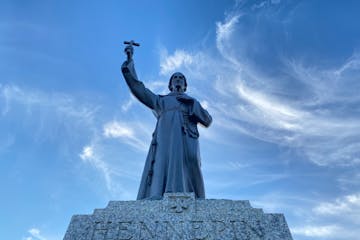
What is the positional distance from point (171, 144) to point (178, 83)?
2.78m

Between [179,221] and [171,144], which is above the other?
[171,144]

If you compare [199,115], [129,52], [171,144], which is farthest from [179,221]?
[129,52]

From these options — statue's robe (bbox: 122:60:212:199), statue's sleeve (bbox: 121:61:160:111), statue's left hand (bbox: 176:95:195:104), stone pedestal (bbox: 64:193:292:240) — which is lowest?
stone pedestal (bbox: 64:193:292:240)

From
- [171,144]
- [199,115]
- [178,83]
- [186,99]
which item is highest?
[178,83]

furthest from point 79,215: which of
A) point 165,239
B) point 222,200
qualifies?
point 222,200

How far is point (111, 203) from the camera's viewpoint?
616 centimetres

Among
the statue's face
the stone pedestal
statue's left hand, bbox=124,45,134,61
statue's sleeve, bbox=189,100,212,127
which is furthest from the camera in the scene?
the statue's face

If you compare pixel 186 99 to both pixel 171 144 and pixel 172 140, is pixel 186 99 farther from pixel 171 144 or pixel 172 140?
pixel 171 144

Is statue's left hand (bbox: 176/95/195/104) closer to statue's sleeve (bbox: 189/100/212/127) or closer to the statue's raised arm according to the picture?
statue's sleeve (bbox: 189/100/212/127)

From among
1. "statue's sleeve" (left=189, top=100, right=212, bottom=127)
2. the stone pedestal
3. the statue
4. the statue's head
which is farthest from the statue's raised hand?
the stone pedestal

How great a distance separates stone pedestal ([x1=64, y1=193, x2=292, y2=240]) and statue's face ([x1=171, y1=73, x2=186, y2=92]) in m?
4.51

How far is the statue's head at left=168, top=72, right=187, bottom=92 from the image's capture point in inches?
389

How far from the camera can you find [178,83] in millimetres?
9914

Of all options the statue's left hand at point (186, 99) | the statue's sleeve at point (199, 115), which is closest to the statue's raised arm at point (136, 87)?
the statue's left hand at point (186, 99)
